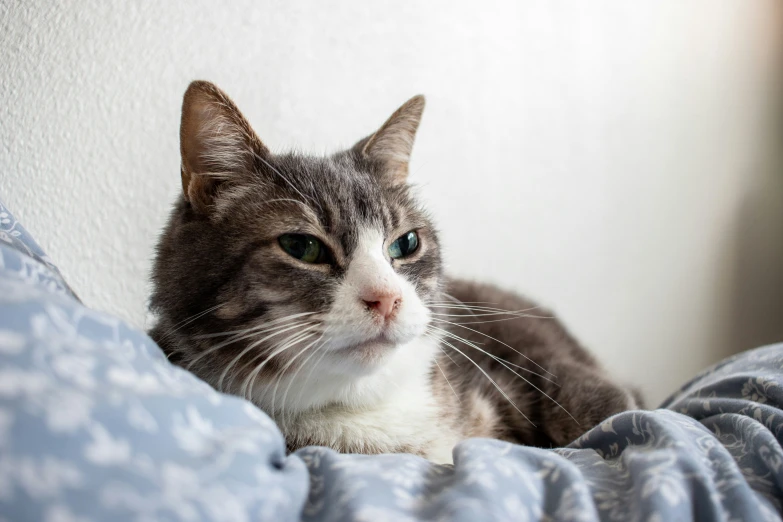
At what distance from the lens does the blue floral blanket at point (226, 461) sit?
46 centimetres

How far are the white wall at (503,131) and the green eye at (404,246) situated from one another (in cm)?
74

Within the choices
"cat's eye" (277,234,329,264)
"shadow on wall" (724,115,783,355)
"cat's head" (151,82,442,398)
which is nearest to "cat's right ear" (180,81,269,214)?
"cat's head" (151,82,442,398)

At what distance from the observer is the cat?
892 mm

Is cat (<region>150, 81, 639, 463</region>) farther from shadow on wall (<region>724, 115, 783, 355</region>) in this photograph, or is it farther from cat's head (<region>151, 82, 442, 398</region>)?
shadow on wall (<region>724, 115, 783, 355</region>)

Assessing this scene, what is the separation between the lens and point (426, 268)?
3.64 ft

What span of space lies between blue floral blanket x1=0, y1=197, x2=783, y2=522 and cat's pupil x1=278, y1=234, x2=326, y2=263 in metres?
0.30

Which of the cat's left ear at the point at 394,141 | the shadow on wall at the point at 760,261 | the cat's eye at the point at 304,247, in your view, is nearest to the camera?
the cat's eye at the point at 304,247

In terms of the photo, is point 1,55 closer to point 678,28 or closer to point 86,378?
point 86,378

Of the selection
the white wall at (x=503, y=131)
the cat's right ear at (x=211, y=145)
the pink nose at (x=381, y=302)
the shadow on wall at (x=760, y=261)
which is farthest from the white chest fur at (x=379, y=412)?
the shadow on wall at (x=760, y=261)

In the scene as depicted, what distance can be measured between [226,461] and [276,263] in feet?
1.45

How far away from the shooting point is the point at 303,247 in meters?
0.97

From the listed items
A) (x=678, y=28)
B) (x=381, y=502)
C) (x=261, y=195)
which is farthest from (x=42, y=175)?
(x=678, y=28)

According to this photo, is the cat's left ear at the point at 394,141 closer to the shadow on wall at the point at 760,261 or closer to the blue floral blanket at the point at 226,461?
the blue floral blanket at the point at 226,461

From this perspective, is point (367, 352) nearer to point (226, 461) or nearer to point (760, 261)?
point (226, 461)
